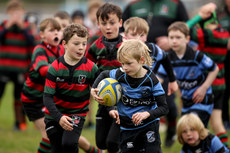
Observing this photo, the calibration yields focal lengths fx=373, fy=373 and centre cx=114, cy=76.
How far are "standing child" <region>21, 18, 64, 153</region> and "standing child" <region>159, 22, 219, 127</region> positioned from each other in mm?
1756

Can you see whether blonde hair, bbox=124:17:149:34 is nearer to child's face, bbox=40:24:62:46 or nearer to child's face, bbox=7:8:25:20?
child's face, bbox=40:24:62:46

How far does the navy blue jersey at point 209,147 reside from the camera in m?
5.17

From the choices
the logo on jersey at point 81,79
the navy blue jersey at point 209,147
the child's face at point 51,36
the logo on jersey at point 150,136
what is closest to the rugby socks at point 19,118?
the child's face at point 51,36

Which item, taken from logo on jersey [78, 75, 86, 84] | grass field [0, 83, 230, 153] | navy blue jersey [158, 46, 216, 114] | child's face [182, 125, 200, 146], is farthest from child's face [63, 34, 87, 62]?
grass field [0, 83, 230, 153]

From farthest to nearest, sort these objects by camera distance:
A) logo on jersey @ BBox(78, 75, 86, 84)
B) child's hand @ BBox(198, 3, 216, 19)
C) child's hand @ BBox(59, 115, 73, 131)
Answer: child's hand @ BBox(198, 3, 216, 19)
logo on jersey @ BBox(78, 75, 86, 84)
child's hand @ BBox(59, 115, 73, 131)

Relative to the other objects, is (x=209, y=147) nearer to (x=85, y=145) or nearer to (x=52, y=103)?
(x=85, y=145)

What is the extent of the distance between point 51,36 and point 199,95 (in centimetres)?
238

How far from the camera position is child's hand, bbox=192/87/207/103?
5.62 m

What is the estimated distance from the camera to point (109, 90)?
417 centimetres

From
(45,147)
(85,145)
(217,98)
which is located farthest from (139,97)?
(217,98)

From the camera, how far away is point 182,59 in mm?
5699

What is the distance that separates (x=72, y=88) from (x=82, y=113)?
390 millimetres

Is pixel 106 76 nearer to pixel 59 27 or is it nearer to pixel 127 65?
pixel 127 65

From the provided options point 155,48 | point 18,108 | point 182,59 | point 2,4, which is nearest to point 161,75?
point 182,59
